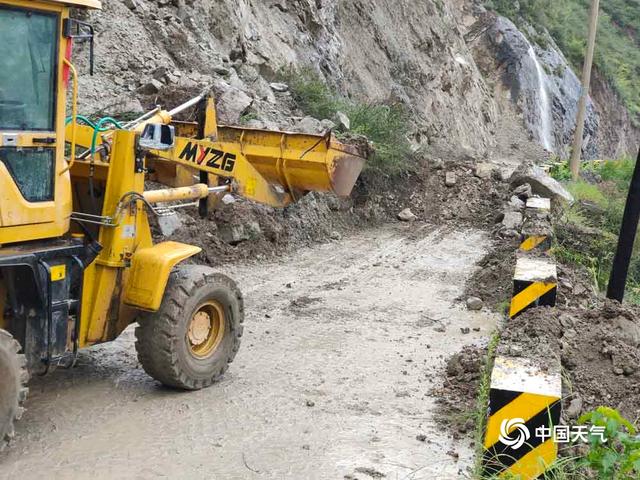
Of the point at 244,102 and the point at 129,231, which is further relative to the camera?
the point at 244,102

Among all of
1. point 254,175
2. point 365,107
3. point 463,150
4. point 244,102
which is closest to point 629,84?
point 463,150

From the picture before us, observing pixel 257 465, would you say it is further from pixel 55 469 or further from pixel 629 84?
pixel 629 84

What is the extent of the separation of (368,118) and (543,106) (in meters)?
23.1

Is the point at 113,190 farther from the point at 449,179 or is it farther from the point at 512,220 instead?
the point at 449,179

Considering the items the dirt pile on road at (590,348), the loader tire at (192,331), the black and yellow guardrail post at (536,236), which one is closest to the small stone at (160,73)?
the black and yellow guardrail post at (536,236)

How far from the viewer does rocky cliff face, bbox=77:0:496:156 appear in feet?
41.1

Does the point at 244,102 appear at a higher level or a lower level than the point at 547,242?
higher

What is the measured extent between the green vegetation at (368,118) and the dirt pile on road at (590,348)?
23.5 ft

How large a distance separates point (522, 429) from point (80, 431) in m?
2.96

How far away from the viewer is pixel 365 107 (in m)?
16.0

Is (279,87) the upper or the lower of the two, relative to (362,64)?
lower

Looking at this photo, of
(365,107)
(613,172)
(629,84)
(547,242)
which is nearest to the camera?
(547,242)

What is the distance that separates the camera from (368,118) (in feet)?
51.0

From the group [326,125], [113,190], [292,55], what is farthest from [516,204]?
[113,190]
